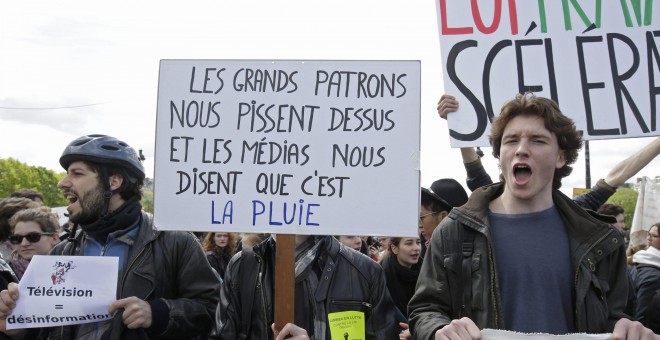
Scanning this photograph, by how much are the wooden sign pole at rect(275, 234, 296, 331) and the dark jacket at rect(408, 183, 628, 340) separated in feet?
1.86

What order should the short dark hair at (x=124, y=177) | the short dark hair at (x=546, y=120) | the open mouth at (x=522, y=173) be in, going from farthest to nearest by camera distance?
the short dark hair at (x=124, y=177), the short dark hair at (x=546, y=120), the open mouth at (x=522, y=173)

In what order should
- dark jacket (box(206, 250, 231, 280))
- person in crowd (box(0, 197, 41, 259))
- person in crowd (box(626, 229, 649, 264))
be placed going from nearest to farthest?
1. person in crowd (box(0, 197, 41, 259))
2. dark jacket (box(206, 250, 231, 280))
3. person in crowd (box(626, 229, 649, 264))

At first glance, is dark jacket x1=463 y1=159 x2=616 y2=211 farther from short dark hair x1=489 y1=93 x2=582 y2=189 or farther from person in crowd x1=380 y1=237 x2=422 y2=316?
person in crowd x1=380 y1=237 x2=422 y2=316

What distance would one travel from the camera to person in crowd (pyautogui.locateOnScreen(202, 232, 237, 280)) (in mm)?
7773

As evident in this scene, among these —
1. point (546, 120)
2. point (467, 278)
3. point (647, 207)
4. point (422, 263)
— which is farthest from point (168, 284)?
point (647, 207)

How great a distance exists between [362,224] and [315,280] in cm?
55

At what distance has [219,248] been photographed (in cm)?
792

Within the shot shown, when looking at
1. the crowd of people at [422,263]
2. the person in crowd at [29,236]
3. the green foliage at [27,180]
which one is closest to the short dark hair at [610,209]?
the crowd of people at [422,263]

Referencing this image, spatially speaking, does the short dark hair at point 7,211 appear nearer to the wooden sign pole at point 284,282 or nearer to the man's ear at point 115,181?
the man's ear at point 115,181

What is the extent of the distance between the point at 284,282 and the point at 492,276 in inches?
36.1

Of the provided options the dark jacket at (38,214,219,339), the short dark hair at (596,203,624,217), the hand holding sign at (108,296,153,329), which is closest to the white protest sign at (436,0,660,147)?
the dark jacket at (38,214,219,339)

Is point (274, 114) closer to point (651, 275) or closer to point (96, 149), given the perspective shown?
point (96, 149)

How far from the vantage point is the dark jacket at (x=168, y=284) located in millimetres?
3637

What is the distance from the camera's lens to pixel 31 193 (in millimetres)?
7430
